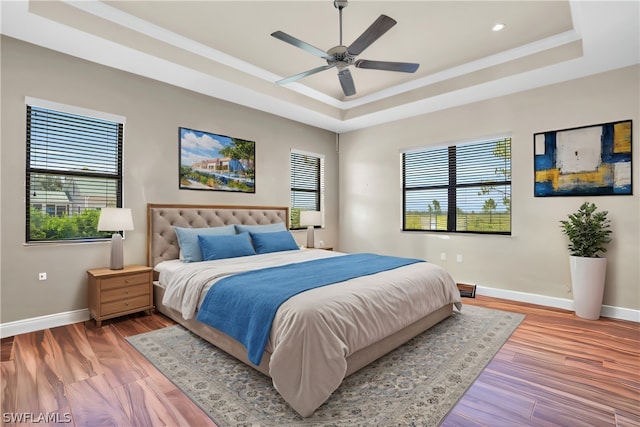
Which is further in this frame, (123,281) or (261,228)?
(261,228)

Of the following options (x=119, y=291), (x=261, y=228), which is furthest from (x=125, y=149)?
(x=261, y=228)

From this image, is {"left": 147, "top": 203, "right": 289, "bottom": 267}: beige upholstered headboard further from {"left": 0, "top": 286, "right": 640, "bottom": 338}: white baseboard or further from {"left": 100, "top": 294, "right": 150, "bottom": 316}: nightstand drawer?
{"left": 0, "top": 286, "right": 640, "bottom": 338}: white baseboard

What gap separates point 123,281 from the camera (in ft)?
11.1

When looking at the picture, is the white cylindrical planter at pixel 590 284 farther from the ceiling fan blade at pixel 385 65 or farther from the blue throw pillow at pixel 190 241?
the blue throw pillow at pixel 190 241

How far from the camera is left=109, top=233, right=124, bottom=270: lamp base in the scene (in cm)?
343

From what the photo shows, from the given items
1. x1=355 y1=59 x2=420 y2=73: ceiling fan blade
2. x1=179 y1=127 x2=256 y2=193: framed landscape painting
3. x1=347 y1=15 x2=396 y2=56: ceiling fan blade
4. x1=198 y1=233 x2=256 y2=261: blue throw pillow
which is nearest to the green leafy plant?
x1=355 y1=59 x2=420 y2=73: ceiling fan blade

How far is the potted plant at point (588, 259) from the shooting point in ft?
11.5

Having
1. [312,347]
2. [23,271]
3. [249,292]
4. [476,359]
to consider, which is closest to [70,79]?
[23,271]

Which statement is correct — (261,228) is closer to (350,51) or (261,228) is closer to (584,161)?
(350,51)

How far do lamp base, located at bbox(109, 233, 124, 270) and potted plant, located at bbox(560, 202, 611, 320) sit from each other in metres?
5.05

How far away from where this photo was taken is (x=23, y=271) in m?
3.11

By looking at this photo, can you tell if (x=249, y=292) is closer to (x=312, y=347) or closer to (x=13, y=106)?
(x=312, y=347)

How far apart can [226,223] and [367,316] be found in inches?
113

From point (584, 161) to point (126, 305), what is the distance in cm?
548
